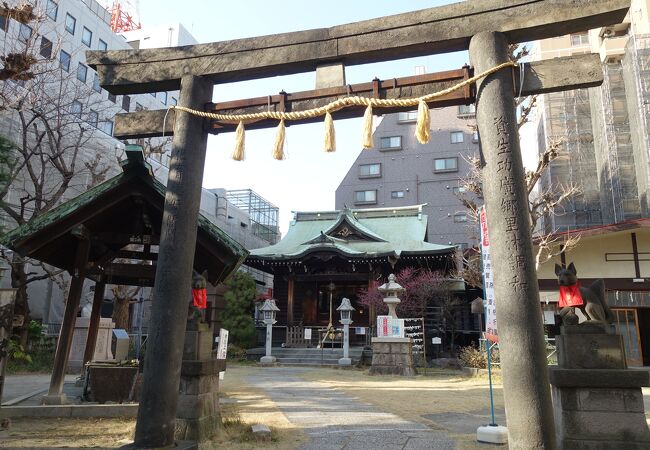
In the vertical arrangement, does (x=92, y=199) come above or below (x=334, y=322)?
above

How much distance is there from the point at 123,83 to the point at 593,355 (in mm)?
6568

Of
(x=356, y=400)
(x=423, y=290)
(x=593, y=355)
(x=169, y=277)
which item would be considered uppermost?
(x=423, y=290)

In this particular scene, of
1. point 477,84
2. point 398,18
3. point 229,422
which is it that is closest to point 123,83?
point 398,18

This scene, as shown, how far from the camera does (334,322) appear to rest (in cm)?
2545

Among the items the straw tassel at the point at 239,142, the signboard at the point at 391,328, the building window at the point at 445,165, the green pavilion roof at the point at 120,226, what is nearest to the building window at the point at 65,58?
the green pavilion roof at the point at 120,226

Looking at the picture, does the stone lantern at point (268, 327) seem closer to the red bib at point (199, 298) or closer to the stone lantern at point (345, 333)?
the stone lantern at point (345, 333)

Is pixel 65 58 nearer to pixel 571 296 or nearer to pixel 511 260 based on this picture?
pixel 571 296

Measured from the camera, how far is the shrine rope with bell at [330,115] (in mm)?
5090

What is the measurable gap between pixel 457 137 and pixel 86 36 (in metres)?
30.0

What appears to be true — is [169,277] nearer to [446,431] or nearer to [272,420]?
[272,420]

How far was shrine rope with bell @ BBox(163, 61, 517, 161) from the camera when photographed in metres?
5.09

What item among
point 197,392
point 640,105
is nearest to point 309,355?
point 197,392

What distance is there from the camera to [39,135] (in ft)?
67.4

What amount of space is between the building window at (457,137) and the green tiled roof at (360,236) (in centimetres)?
1452
